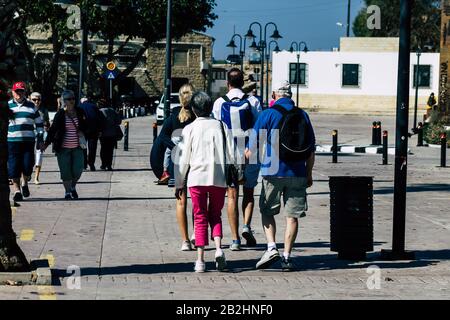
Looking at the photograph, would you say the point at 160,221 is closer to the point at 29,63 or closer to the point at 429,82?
the point at 29,63

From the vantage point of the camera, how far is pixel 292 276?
1113cm

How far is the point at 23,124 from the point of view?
708 inches

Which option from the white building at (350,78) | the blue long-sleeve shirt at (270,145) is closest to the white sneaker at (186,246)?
the blue long-sleeve shirt at (270,145)

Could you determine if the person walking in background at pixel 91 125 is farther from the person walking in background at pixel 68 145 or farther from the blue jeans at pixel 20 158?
the blue jeans at pixel 20 158

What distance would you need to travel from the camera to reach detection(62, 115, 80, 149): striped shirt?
723 inches

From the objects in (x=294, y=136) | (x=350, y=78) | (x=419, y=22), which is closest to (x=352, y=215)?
(x=294, y=136)

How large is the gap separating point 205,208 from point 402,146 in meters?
2.33

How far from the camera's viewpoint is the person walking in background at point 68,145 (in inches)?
722

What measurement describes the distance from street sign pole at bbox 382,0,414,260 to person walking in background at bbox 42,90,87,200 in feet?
23.7

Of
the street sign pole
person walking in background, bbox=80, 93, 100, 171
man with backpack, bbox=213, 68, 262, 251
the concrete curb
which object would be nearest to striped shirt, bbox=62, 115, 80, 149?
person walking in background, bbox=80, 93, 100, 171
